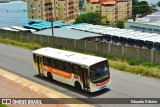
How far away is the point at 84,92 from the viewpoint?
19.0 m

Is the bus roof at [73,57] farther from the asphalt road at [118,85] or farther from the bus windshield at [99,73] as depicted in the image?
the asphalt road at [118,85]

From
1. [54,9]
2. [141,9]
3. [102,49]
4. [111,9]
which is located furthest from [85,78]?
[141,9]

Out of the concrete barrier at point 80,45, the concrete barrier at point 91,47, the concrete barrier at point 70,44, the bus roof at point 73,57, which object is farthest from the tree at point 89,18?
the bus roof at point 73,57

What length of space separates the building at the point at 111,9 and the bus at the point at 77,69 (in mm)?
88201

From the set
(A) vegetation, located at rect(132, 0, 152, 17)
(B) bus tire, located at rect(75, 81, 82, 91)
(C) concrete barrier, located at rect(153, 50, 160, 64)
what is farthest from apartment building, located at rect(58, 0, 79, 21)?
(B) bus tire, located at rect(75, 81, 82, 91)

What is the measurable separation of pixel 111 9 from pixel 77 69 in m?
92.8

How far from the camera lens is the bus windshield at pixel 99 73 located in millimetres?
17750

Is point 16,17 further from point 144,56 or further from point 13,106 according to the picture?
point 13,106

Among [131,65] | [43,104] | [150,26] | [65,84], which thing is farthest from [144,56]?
[150,26]

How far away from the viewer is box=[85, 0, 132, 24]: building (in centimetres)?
10896

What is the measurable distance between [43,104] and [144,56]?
38.2 feet

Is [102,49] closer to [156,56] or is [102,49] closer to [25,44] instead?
[156,56]

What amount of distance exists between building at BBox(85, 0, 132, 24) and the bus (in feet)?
289

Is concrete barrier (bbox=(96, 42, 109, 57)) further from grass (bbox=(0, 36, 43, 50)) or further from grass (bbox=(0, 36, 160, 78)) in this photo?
grass (bbox=(0, 36, 43, 50))
